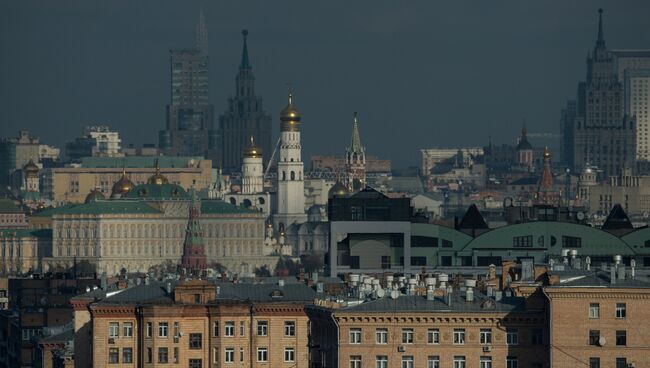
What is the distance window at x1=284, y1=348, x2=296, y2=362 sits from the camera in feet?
231

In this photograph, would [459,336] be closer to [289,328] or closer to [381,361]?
[381,361]

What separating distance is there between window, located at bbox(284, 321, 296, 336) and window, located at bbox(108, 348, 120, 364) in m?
3.37

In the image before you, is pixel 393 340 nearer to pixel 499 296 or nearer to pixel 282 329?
pixel 499 296

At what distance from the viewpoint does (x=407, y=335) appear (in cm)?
6162

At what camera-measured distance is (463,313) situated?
61906 millimetres

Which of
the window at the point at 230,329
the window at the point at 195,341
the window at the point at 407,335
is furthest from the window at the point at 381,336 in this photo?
the window at the point at 230,329

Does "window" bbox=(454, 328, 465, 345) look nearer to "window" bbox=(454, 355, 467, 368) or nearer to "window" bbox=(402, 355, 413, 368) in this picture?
"window" bbox=(454, 355, 467, 368)

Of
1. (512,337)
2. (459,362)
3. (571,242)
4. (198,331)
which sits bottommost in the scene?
(459,362)

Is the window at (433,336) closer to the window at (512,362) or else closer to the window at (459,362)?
the window at (459,362)

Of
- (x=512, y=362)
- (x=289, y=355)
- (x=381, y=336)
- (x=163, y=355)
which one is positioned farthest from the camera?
(x=289, y=355)

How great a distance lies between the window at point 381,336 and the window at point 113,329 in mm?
10715

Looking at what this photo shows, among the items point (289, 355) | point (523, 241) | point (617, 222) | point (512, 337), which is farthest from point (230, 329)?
point (617, 222)

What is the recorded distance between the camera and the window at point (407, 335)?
202 feet

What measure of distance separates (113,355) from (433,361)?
11.5 meters
